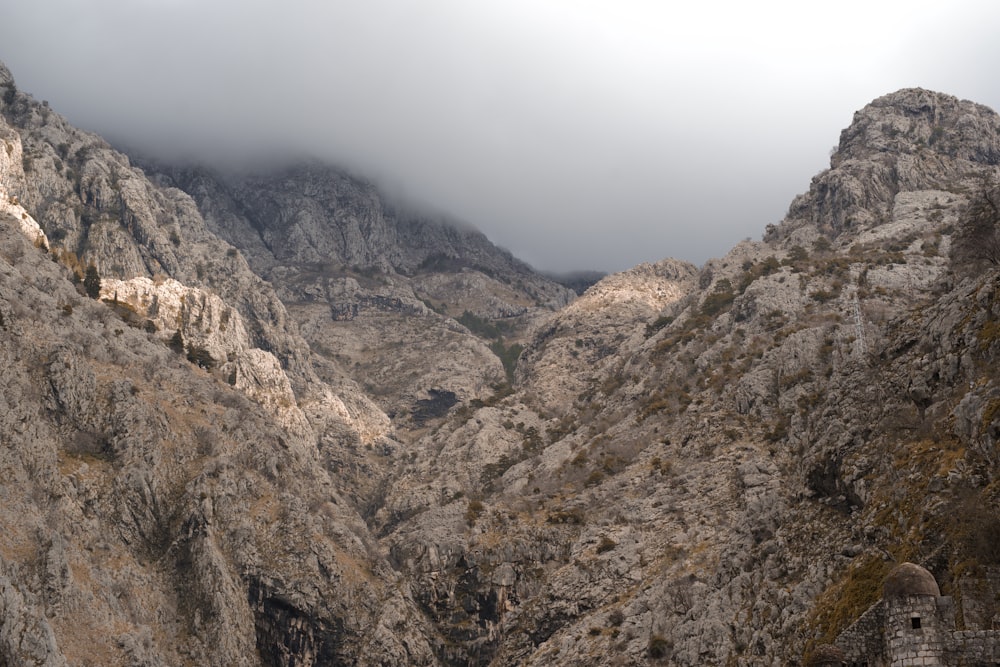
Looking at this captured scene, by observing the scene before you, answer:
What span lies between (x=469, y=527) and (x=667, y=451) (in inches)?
954

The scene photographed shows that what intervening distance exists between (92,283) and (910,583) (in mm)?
119838

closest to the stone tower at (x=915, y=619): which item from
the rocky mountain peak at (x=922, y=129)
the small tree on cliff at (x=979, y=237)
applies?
the small tree on cliff at (x=979, y=237)

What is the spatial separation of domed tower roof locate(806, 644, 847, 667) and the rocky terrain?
339 centimetres

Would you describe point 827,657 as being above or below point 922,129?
below

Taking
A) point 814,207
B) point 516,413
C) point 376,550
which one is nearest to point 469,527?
point 376,550

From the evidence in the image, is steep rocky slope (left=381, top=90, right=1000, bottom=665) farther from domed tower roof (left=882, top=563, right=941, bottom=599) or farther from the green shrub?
domed tower roof (left=882, top=563, right=941, bottom=599)

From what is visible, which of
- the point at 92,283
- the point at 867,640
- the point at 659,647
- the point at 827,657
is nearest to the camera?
the point at 867,640

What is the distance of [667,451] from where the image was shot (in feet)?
293

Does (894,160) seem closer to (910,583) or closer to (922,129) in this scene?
(922,129)

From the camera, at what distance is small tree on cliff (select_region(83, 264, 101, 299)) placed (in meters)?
123

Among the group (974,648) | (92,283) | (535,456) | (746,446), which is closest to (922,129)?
(535,456)

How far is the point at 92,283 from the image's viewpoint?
409ft

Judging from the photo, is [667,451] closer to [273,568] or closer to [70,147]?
[273,568]

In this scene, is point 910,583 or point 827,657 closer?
point 910,583
